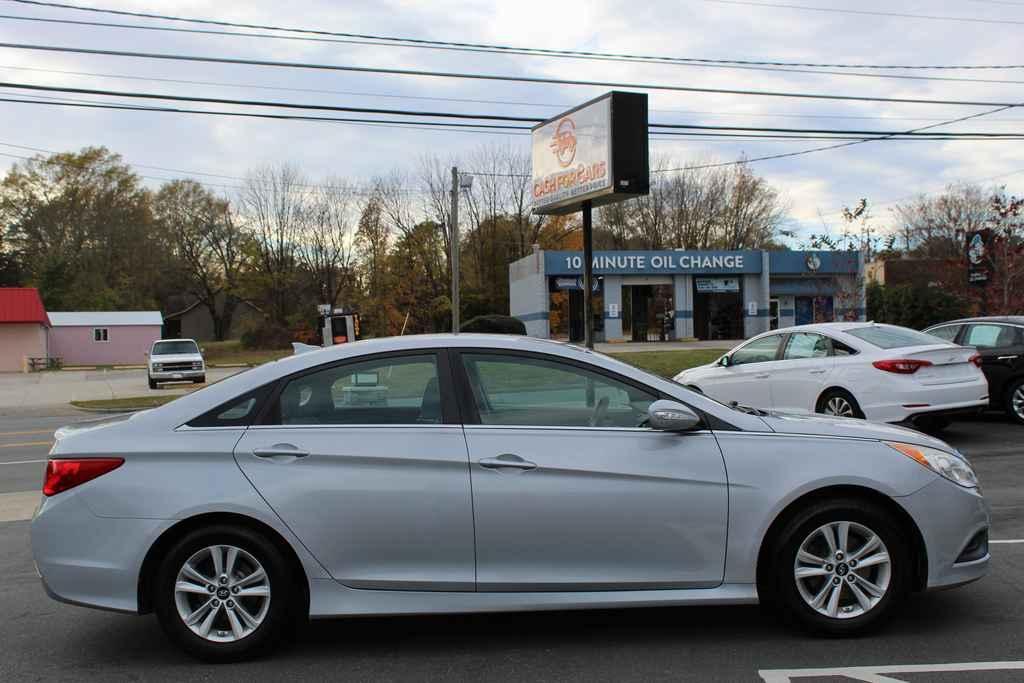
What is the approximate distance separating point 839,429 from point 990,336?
10.0 meters

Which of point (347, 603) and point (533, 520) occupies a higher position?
point (533, 520)

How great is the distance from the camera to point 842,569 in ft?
14.1

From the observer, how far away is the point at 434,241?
60500 mm

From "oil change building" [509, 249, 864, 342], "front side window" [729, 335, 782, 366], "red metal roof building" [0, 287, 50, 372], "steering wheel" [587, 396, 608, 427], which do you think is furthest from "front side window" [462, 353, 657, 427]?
"red metal roof building" [0, 287, 50, 372]

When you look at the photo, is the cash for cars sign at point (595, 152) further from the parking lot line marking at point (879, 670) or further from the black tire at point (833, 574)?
the parking lot line marking at point (879, 670)

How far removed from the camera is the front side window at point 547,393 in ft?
14.4

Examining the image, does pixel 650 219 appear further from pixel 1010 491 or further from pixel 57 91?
pixel 1010 491

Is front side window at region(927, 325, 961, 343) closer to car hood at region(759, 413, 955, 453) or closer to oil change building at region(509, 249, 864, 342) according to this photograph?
car hood at region(759, 413, 955, 453)

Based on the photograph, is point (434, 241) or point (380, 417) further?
point (434, 241)

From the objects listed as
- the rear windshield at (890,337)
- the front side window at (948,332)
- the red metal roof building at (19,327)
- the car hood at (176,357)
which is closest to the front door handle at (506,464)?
the rear windshield at (890,337)

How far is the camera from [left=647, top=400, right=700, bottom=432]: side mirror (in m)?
4.21

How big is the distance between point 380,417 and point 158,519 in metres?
1.18

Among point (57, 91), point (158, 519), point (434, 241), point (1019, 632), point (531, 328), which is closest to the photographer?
point (158, 519)

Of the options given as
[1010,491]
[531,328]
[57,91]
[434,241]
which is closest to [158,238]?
[434,241]
